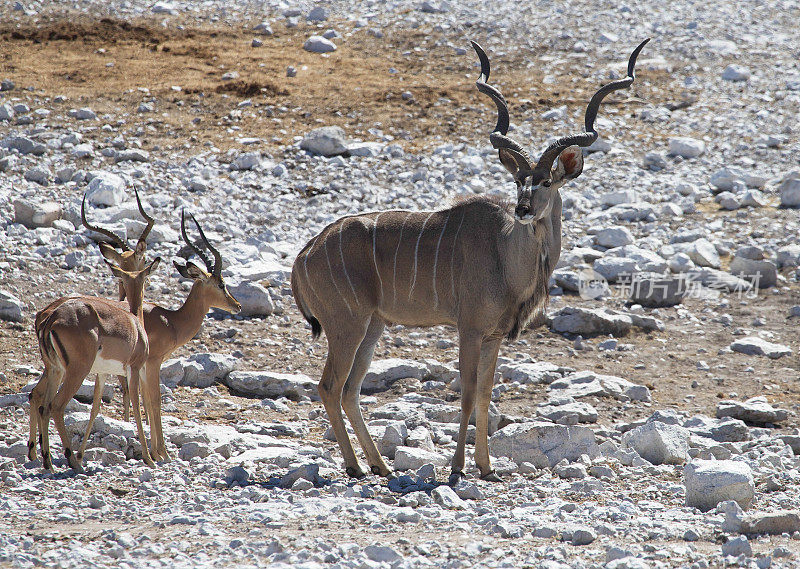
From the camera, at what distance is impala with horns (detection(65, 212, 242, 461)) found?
828cm

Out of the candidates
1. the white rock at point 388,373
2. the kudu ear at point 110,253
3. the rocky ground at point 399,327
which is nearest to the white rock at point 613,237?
the rocky ground at point 399,327

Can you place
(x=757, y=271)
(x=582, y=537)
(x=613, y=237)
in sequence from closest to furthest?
(x=582, y=537) → (x=757, y=271) → (x=613, y=237)

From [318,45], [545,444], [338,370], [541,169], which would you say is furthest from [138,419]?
[318,45]

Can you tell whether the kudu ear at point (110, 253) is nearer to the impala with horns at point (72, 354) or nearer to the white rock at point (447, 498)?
the impala with horns at point (72, 354)

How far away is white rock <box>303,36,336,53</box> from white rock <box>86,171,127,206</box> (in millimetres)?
9897

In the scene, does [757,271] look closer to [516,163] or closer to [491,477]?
[516,163]

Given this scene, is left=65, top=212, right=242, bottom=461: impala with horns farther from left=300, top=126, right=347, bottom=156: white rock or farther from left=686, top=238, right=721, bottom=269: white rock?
left=300, top=126, right=347, bottom=156: white rock

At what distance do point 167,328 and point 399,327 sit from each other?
4210 millimetres

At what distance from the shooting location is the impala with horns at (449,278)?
8.27 meters

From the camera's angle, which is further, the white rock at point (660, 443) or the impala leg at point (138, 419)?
the white rock at point (660, 443)

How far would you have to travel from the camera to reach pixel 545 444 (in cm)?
855

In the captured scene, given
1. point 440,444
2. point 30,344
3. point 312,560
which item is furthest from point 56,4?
point 312,560

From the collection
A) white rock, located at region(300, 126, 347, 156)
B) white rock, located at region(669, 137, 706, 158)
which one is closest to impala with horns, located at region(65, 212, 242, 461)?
white rock, located at region(300, 126, 347, 156)

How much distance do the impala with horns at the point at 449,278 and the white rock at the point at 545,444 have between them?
464 millimetres
